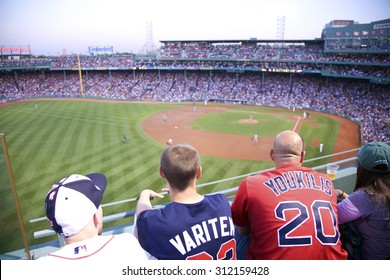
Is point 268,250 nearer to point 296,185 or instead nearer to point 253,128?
point 296,185

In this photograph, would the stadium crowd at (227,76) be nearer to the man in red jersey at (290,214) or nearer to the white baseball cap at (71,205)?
the man in red jersey at (290,214)

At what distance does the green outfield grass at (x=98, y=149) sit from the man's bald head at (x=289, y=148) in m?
3.43

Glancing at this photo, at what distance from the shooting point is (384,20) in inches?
1412

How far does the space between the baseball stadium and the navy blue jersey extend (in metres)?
1.01

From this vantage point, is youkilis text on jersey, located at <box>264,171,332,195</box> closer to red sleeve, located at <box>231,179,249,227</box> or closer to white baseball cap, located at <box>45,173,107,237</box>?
red sleeve, located at <box>231,179,249,227</box>

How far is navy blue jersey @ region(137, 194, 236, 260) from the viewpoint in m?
2.23


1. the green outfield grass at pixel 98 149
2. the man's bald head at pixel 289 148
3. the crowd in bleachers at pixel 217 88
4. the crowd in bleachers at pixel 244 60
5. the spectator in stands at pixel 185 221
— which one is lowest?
the green outfield grass at pixel 98 149

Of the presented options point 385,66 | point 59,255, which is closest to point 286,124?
point 385,66

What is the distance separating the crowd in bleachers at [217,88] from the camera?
38.2 metres

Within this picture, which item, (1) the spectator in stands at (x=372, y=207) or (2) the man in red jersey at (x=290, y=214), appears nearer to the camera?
(2) the man in red jersey at (x=290, y=214)

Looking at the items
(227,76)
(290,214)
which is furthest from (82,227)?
(227,76)

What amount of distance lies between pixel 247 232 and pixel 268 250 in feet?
1.69

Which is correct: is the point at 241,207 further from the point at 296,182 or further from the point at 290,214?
the point at 296,182

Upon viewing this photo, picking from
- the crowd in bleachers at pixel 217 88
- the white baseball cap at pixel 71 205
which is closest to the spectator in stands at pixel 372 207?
the white baseball cap at pixel 71 205
